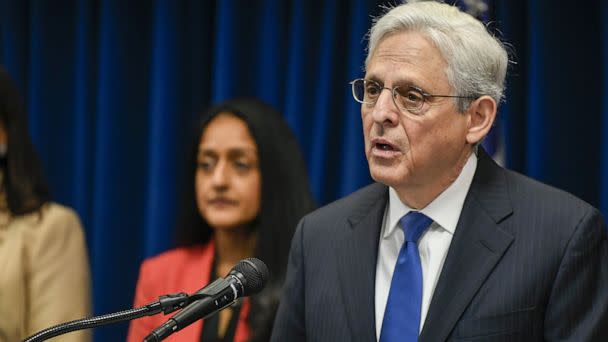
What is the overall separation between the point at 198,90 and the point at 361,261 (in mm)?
1559

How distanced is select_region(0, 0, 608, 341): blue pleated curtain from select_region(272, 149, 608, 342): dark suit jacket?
860 millimetres

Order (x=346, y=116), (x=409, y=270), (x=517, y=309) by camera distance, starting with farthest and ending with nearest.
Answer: (x=346, y=116) < (x=409, y=270) < (x=517, y=309)

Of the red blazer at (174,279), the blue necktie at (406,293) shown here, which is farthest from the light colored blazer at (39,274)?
the blue necktie at (406,293)

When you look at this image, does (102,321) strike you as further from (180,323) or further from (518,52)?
(518,52)

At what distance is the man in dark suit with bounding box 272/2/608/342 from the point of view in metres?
1.68

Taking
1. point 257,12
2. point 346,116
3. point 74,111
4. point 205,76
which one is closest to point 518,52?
point 346,116

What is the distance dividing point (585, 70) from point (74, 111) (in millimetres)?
1865

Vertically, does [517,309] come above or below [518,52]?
below

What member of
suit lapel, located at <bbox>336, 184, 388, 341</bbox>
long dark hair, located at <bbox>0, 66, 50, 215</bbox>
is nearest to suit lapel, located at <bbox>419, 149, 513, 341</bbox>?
suit lapel, located at <bbox>336, 184, 388, 341</bbox>

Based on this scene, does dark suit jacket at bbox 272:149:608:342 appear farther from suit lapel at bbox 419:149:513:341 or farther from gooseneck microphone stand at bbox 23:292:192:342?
gooseneck microphone stand at bbox 23:292:192:342

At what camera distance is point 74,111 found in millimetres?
3461

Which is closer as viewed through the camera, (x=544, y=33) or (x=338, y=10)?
(x=544, y=33)

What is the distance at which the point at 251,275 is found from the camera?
142 cm

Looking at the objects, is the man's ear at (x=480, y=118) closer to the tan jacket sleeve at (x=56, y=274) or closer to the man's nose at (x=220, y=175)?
the man's nose at (x=220, y=175)
